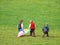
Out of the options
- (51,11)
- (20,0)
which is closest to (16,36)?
(51,11)

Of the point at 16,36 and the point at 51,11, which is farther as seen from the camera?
the point at 51,11

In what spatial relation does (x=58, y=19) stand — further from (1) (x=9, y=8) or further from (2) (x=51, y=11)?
(1) (x=9, y=8)

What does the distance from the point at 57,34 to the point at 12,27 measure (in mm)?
5549

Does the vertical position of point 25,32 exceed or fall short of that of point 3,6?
it falls short

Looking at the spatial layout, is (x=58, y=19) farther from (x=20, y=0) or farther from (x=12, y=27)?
(x=20, y=0)

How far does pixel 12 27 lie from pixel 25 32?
4.61m

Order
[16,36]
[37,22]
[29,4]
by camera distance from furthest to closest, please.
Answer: [29,4], [37,22], [16,36]

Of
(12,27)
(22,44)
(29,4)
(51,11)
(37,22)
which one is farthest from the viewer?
(29,4)

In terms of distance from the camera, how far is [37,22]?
36.1 m

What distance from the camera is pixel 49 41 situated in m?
26.8

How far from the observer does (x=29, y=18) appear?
37781 mm

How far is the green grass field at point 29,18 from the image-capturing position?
2694 centimetres

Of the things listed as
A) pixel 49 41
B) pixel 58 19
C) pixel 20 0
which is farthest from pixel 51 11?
pixel 49 41

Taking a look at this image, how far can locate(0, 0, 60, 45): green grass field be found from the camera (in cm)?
2694
